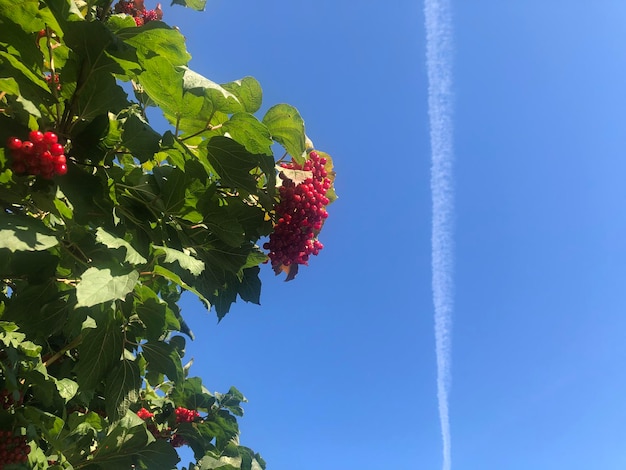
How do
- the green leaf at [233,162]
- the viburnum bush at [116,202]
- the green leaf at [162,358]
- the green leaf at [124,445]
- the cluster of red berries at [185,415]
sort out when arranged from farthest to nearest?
the cluster of red berries at [185,415] → the green leaf at [124,445] → the green leaf at [162,358] → the green leaf at [233,162] → the viburnum bush at [116,202]

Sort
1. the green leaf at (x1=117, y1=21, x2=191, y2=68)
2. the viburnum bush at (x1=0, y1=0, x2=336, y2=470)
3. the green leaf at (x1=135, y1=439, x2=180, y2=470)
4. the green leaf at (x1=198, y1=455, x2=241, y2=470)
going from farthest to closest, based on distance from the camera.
→ the green leaf at (x1=198, y1=455, x2=241, y2=470) → the green leaf at (x1=135, y1=439, x2=180, y2=470) → the green leaf at (x1=117, y1=21, x2=191, y2=68) → the viburnum bush at (x1=0, y1=0, x2=336, y2=470)

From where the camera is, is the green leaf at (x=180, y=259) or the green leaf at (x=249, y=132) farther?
the green leaf at (x=249, y=132)

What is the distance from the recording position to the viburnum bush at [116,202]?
2.45m

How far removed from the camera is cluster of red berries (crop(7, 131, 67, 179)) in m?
2.30

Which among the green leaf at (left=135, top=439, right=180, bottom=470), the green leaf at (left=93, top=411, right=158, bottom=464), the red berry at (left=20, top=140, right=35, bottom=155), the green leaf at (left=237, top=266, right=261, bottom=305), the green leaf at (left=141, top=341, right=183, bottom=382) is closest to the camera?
the red berry at (left=20, top=140, right=35, bottom=155)

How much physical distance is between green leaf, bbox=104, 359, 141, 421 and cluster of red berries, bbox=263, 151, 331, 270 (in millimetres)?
1259

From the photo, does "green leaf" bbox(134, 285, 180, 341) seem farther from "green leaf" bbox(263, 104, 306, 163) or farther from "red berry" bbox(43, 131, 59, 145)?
"green leaf" bbox(263, 104, 306, 163)

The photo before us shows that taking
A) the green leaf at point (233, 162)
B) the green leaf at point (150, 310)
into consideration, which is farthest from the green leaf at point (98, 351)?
the green leaf at point (233, 162)

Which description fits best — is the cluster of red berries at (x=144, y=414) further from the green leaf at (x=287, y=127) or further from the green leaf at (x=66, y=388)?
→ the green leaf at (x=287, y=127)

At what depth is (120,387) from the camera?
2.93m

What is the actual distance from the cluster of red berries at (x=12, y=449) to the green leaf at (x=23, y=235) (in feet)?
6.87

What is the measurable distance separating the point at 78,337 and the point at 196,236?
109 centimetres

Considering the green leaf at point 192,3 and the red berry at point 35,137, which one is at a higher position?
the green leaf at point 192,3

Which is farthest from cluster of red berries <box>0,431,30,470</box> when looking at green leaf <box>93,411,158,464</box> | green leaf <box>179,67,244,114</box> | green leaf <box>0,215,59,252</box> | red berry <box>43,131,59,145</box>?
green leaf <box>179,67,244,114</box>
